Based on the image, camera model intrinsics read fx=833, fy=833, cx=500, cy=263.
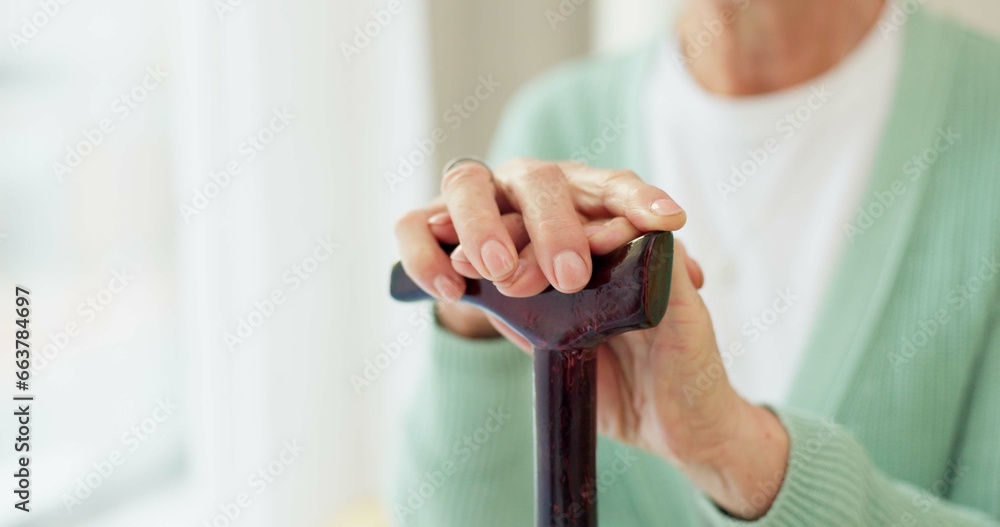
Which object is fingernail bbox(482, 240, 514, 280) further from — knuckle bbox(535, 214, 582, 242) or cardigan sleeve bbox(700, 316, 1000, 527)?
cardigan sleeve bbox(700, 316, 1000, 527)

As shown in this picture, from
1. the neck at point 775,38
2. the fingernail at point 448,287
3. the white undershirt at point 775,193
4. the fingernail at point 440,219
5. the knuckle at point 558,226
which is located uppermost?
the neck at point 775,38

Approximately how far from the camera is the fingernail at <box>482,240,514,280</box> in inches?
16.8

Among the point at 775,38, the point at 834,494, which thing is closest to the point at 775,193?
the point at 775,38

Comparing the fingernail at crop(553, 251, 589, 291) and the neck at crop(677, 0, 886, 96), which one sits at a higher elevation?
the neck at crop(677, 0, 886, 96)

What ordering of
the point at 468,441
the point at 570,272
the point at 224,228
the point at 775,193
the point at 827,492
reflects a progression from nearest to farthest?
the point at 570,272 → the point at 827,492 → the point at 468,441 → the point at 775,193 → the point at 224,228

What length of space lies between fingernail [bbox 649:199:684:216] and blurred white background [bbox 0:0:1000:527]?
0.52 metres

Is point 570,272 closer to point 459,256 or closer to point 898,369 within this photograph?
point 459,256

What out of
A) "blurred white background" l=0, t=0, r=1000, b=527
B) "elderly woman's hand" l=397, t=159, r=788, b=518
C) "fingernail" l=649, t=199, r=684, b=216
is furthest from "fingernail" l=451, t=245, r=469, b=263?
"blurred white background" l=0, t=0, r=1000, b=527

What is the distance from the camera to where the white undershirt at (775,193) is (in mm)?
804

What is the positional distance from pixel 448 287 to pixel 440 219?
0.18ft

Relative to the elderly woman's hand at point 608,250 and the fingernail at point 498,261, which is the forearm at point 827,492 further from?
the fingernail at point 498,261

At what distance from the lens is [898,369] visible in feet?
→ 2.45

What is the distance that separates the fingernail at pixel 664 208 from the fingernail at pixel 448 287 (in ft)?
0.38

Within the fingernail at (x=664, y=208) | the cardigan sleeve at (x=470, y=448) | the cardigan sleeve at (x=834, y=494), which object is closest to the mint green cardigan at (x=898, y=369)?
the cardigan sleeve at (x=470, y=448)
